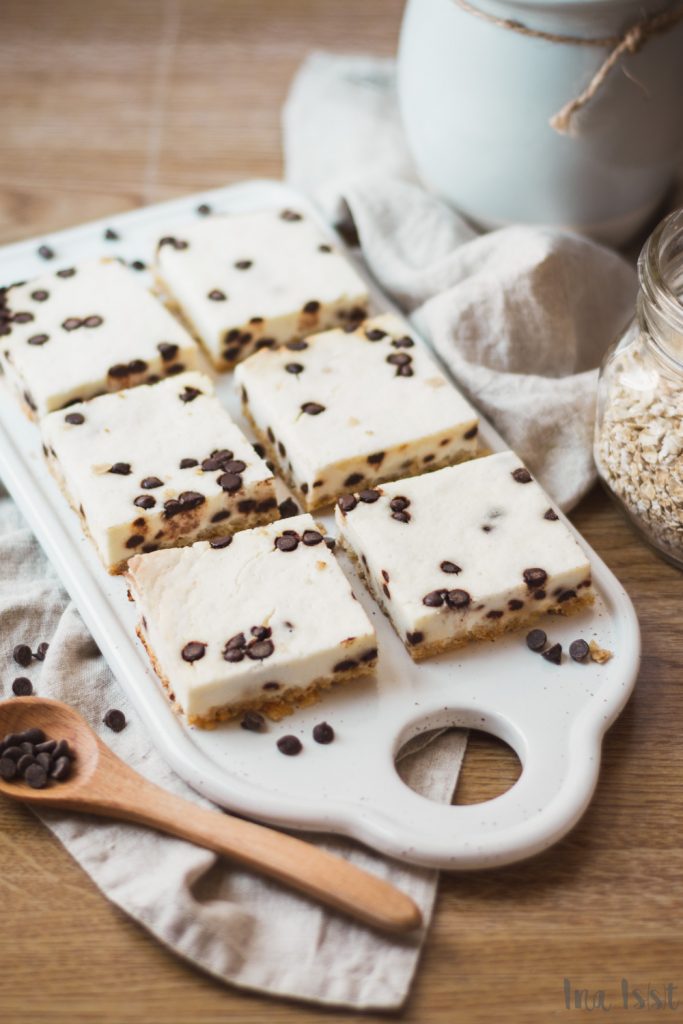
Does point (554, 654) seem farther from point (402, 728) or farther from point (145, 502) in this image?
point (145, 502)

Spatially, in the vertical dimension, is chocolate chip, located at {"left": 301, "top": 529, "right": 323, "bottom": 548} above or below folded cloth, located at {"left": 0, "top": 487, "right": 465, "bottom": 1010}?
above

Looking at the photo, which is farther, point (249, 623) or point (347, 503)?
point (347, 503)

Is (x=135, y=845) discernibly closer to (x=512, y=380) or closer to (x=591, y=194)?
(x=512, y=380)

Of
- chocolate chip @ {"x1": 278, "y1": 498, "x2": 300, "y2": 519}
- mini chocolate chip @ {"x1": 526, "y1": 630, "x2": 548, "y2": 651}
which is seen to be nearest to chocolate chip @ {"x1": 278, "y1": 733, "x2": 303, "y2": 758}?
mini chocolate chip @ {"x1": 526, "y1": 630, "x2": 548, "y2": 651}

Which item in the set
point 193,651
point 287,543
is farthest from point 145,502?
point 193,651

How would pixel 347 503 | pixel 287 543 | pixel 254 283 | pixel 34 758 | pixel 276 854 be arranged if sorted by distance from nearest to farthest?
pixel 276 854 < pixel 34 758 < pixel 287 543 < pixel 347 503 < pixel 254 283

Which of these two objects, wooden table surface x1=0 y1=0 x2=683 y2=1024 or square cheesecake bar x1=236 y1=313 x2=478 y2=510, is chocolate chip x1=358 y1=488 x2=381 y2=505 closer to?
square cheesecake bar x1=236 y1=313 x2=478 y2=510
